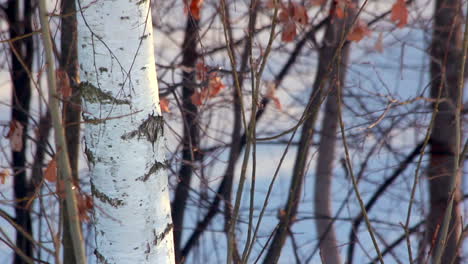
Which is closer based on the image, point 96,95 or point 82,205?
point 96,95

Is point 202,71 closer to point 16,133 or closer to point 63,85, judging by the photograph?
point 63,85

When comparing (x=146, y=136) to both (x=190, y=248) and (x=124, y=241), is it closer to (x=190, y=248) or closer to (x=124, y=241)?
(x=124, y=241)

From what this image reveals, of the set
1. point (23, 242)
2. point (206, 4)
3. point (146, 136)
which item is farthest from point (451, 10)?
point (23, 242)

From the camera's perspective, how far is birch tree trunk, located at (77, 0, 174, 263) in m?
1.46

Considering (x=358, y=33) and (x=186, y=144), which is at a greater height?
(x=358, y=33)

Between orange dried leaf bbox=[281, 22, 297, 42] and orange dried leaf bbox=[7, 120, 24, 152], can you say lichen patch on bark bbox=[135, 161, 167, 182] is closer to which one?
orange dried leaf bbox=[7, 120, 24, 152]

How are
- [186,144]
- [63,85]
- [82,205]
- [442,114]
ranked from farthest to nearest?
[442,114]
[186,144]
[63,85]
[82,205]

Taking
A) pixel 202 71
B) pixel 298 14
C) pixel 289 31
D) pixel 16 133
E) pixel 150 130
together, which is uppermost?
pixel 298 14

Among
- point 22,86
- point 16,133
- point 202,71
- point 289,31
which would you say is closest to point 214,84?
point 202,71

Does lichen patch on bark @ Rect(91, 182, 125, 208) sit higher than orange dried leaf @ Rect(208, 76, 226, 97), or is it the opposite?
orange dried leaf @ Rect(208, 76, 226, 97)

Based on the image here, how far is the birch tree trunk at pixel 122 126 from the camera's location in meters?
1.46

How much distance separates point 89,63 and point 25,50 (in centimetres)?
261

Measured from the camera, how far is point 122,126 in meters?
1.48

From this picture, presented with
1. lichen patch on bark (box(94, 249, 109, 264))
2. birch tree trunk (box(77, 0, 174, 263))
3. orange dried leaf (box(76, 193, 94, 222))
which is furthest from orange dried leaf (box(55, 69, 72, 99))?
lichen patch on bark (box(94, 249, 109, 264))
